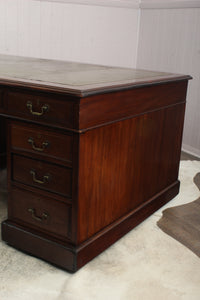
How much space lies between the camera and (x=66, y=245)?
6.07ft

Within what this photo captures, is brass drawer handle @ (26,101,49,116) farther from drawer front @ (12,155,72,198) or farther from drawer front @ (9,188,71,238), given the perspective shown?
drawer front @ (9,188,71,238)

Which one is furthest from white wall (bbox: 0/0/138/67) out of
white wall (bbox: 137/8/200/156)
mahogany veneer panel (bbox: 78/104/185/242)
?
mahogany veneer panel (bbox: 78/104/185/242)

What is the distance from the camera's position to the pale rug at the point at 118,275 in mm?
1718

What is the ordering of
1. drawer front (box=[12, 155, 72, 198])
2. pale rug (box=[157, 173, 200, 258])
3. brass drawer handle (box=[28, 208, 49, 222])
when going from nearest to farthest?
1. drawer front (box=[12, 155, 72, 198])
2. brass drawer handle (box=[28, 208, 49, 222])
3. pale rug (box=[157, 173, 200, 258])

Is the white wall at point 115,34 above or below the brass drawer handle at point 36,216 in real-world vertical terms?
above

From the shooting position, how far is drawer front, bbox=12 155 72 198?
179cm

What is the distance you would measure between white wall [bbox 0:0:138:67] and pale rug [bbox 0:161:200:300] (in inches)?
101

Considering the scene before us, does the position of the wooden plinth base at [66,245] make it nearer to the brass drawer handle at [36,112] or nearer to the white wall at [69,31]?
the brass drawer handle at [36,112]

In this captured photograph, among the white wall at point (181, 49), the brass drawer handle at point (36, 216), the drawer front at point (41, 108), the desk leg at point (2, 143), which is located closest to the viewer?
the drawer front at point (41, 108)

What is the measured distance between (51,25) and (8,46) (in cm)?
53

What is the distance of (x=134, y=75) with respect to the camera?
231 centimetres

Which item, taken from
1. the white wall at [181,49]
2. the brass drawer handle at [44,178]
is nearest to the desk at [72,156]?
the brass drawer handle at [44,178]

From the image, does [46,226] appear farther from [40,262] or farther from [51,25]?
[51,25]

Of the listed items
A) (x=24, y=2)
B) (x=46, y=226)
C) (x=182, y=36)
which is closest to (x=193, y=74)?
(x=182, y=36)
